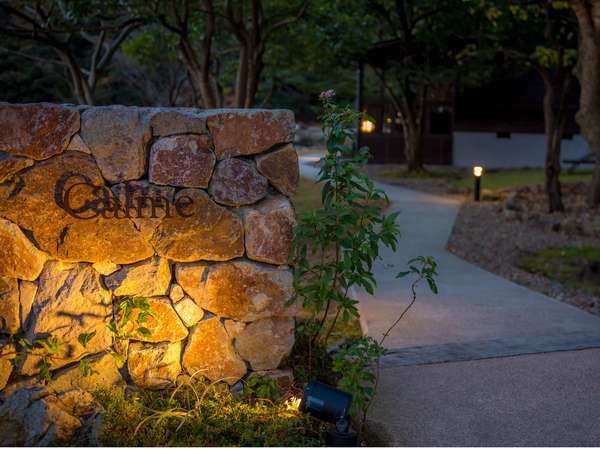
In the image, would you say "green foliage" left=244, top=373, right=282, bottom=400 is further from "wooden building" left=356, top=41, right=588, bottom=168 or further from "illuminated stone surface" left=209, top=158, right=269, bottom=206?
"wooden building" left=356, top=41, right=588, bottom=168

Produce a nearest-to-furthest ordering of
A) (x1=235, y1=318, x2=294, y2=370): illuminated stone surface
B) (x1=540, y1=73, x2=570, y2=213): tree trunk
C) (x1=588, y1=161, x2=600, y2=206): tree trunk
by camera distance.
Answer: (x1=235, y1=318, x2=294, y2=370): illuminated stone surface, (x1=540, y1=73, x2=570, y2=213): tree trunk, (x1=588, y1=161, x2=600, y2=206): tree trunk

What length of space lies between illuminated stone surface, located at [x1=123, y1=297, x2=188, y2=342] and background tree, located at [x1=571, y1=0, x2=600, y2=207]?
845 centimetres

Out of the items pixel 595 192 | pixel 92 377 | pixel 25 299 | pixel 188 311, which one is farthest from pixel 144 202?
pixel 595 192

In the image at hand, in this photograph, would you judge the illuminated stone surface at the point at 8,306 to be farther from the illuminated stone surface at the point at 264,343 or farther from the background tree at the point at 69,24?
the background tree at the point at 69,24

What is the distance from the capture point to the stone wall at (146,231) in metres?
4.43

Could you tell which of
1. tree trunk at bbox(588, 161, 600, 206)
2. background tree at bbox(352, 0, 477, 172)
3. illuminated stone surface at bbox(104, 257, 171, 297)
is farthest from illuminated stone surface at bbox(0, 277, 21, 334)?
background tree at bbox(352, 0, 477, 172)

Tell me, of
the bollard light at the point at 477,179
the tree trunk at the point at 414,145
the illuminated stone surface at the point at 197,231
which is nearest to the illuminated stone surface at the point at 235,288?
the illuminated stone surface at the point at 197,231

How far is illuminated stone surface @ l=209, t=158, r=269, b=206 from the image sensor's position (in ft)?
14.9

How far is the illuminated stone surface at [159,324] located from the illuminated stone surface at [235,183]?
75 cm

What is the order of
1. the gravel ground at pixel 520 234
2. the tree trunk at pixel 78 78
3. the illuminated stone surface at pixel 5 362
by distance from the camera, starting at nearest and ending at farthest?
the illuminated stone surface at pixel 5 362 < the gravel ground at pixel 520 234 < the tree trunk at pixel 78 78

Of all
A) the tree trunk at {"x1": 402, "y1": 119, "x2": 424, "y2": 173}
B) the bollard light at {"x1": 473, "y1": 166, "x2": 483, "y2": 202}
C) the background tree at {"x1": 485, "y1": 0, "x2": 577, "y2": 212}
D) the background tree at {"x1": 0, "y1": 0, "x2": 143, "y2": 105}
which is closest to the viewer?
the background tree at {"x1": 0, "y1": 0, "x2": 143, "y2": 105}

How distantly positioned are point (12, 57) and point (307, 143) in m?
27.7

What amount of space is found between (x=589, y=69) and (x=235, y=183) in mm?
8791

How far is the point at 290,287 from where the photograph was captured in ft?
15.2
